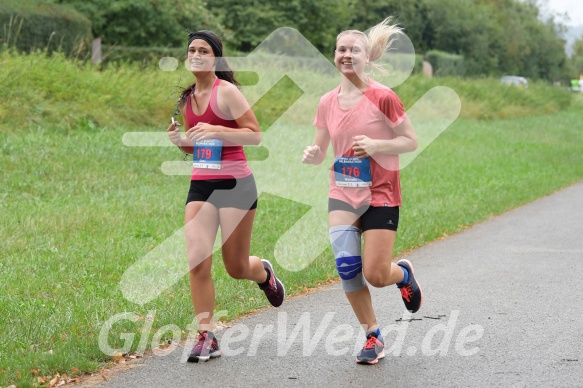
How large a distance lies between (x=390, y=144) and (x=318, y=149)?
0.46 meters

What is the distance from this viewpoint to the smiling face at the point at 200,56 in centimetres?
609

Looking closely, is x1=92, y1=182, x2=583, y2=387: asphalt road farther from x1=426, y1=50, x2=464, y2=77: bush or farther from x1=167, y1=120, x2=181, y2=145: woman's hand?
x1=426, y1=50, x2=464, y2=77: bush

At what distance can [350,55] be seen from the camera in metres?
5.82

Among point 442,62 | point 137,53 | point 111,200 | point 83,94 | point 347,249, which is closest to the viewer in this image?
point 347,249

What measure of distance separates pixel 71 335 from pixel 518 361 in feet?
8.84

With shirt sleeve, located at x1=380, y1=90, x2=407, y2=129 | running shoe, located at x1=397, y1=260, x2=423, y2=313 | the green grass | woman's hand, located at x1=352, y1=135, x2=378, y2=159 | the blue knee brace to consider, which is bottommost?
the green grass

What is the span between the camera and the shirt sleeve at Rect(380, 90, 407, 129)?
5.83m

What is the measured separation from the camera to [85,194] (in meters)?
13.0

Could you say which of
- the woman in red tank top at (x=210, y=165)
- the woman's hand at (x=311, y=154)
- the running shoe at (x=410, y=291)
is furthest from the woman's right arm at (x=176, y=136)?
the running shoe at (x=410, y=291)

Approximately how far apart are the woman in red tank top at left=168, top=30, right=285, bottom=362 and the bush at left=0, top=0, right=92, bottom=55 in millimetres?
16155

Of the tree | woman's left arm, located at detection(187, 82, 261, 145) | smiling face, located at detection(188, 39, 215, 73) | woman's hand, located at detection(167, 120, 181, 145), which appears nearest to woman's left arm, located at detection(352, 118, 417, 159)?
woman's left arm, located at detection(187, 82, 261, 145)

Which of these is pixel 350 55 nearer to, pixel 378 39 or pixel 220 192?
pixel 378 39

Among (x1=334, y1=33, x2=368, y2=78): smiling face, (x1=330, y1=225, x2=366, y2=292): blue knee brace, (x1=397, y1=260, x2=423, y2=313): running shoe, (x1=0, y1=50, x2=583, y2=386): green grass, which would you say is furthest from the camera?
(x1=0, y1=50, x2=583, y2=386): green grass

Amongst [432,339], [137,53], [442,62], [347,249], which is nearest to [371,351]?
[347,249]
